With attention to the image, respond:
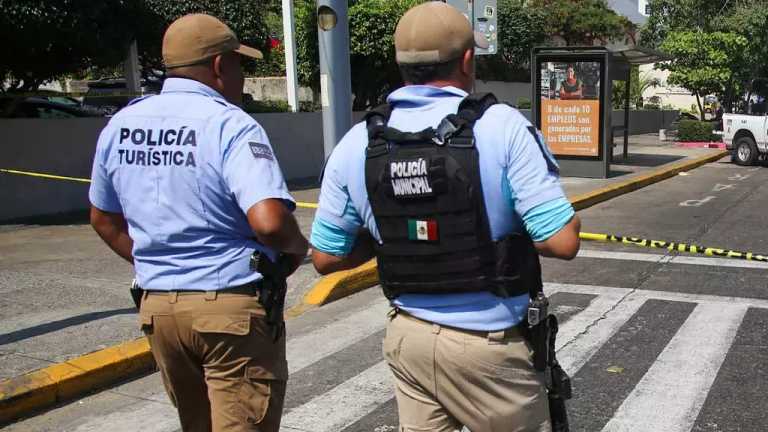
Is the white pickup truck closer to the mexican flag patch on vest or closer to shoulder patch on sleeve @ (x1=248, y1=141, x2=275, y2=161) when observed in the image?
shoulder patch on sleeve @ (x1=248, y1=141, x2=275, y2=161)

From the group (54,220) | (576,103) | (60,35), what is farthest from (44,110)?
(576,103)

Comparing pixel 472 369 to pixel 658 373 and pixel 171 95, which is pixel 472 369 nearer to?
pixel 171 95

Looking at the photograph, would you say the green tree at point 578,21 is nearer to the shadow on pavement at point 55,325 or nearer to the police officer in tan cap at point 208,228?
the shadow on pavement at point 55,325

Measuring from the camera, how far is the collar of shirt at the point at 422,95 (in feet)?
6.71

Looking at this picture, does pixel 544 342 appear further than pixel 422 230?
Yes

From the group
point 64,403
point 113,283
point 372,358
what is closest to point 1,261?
point 113,283

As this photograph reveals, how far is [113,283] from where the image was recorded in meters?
6.69

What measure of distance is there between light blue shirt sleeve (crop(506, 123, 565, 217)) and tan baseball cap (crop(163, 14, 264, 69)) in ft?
3.49

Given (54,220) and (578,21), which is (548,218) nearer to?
(54,220)

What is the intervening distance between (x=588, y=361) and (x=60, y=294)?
171 inches

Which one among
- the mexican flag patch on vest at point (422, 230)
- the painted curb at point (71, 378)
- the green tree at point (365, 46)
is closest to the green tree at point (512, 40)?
the green tree at point (365, 46)

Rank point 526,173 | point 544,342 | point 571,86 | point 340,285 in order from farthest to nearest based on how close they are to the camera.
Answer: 1. point 571,86
2. point 340,285
3. point 544,342
4. point 526,173

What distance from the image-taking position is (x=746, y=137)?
59.6ft

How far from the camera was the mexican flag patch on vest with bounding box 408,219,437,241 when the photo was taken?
78.5 inches
